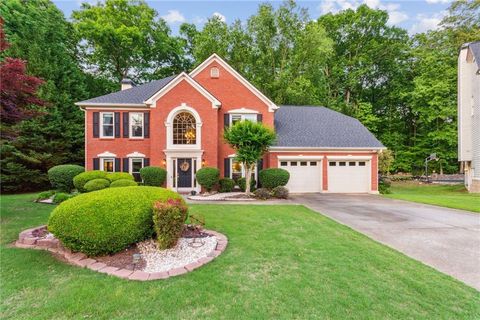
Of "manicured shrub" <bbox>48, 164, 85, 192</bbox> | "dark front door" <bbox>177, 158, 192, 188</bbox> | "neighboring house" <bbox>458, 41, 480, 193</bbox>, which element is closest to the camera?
"manicured shrub" <bbox>48, 164, 85, 192</bbox>

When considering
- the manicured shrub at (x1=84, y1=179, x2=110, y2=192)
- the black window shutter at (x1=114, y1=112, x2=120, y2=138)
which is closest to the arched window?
the black window shutter at (x1=114, y1=112, x2=120, y2=138)

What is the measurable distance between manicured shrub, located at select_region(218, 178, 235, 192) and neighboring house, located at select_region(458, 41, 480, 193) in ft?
58.9

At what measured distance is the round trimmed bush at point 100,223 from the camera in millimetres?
4344

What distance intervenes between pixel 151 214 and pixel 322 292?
3.57 meters

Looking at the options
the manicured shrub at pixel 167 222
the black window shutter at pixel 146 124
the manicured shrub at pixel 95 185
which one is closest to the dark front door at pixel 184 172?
the black window shutter at pixel 146 124

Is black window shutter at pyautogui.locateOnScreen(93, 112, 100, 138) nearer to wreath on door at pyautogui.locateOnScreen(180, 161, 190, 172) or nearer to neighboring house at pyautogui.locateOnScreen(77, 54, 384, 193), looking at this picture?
neighboring house at pyautogui.locateOnScreen(77, 54, 384, 193)

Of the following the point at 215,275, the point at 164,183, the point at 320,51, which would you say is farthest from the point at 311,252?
the point at 320,51

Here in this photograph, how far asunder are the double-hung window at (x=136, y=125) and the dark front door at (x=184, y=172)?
337 centimetres

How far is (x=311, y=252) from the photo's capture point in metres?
4.86

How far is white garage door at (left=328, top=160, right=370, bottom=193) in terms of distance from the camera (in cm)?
1559

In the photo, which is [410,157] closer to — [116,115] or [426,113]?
[426,113]

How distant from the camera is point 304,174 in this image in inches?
612

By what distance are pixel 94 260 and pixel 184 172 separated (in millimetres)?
10388

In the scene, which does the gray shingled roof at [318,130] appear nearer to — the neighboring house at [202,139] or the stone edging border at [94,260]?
the neighboring house at [202,139]
